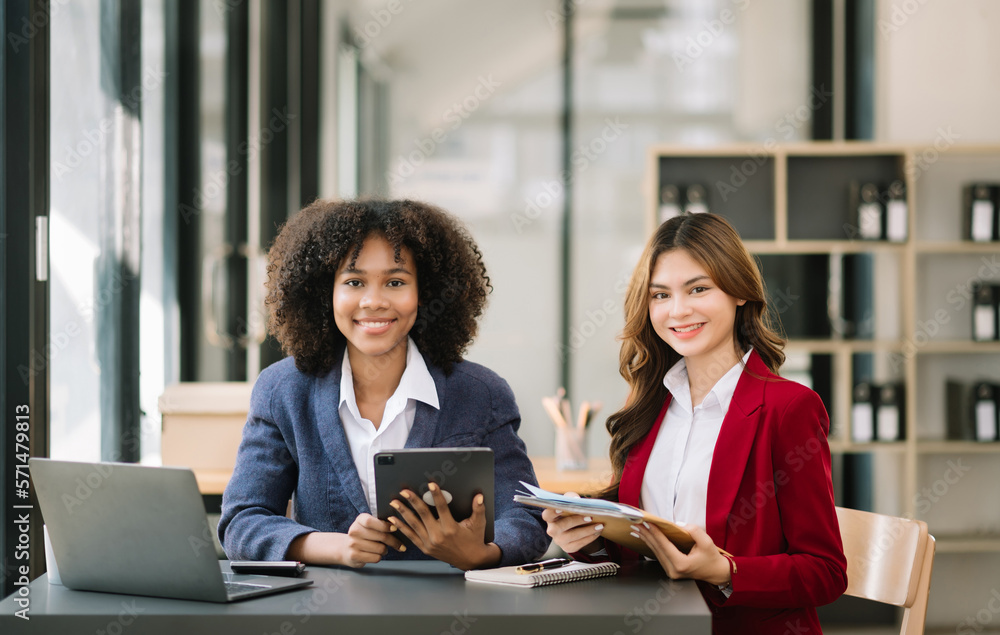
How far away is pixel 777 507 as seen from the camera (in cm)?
160

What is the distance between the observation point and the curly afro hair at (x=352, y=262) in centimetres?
182

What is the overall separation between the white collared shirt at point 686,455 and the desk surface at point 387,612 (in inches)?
12.6

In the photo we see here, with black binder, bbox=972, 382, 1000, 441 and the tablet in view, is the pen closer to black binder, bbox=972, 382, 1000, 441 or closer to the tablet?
the tablet

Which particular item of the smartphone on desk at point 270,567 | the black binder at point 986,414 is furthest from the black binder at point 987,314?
the smartphone on desk at point 270,567

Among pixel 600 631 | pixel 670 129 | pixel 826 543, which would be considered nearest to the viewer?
pixel 600 631

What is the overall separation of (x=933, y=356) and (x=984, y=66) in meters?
1.25

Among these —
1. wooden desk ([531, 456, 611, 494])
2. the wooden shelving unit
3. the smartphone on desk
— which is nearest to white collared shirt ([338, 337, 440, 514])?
the smartphone on desk

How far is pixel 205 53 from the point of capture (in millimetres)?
3596

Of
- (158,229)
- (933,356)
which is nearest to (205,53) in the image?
(158,229)

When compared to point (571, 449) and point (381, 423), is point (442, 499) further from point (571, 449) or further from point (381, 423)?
point (571, 449)

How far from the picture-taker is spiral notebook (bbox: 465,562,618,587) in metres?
1.41

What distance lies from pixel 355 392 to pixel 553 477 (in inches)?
55.0

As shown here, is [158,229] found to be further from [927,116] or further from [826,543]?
[927,116]

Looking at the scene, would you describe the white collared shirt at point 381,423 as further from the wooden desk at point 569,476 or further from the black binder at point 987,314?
the black binder at point 987,314
